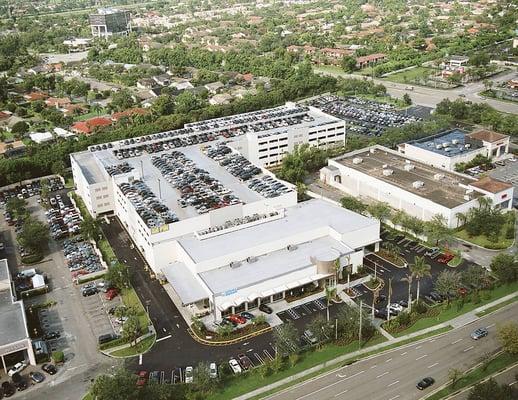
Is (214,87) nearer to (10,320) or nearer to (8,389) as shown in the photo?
(10,320)

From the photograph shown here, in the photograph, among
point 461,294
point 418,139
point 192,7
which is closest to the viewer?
point 461,294

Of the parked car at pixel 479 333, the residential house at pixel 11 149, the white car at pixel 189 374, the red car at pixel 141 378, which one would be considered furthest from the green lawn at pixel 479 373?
the residential house at pixel 11 149

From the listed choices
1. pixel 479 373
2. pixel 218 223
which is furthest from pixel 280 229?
pixel 479 373

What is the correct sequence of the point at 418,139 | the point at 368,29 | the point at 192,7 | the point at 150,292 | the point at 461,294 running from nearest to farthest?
the point at 461,294, the point at 150,292, the point at 418,139, the point at 368,29, the point at 192,7

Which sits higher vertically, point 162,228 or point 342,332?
point 162,228

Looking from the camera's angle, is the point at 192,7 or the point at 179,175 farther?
the point at 192,7

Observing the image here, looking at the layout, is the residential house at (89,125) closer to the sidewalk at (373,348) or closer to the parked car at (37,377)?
the parked car at (37,377)

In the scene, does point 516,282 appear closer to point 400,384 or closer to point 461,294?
point 461,294

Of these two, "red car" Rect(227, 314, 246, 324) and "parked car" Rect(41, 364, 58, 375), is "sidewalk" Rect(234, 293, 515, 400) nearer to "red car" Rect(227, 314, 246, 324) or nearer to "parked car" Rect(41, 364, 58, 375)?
"red car" Rect(227, 314, 246, 324)

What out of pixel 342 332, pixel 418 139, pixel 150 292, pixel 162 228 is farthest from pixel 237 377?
pixel 418 139
